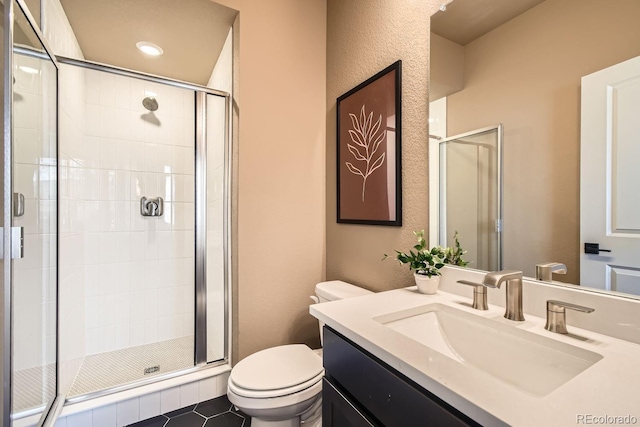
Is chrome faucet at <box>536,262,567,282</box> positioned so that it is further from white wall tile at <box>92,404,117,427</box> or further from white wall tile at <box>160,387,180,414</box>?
white wall tile at <box>92,404,117,427</box>


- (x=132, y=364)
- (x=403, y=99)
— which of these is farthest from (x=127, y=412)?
(x=403, y=99)

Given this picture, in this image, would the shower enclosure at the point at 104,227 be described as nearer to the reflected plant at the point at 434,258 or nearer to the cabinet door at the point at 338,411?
the cabinet door at the point at 338,411

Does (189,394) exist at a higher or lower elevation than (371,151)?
lower

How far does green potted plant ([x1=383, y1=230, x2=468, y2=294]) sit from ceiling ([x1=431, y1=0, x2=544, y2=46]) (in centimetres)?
79

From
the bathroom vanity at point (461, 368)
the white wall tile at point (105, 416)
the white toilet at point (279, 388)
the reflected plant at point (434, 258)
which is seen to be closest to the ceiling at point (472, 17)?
the reflected plant at point (434, 258)

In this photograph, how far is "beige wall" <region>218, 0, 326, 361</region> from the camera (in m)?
1.65

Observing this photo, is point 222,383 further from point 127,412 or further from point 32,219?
point 32,219

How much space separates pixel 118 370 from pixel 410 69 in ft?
8.56

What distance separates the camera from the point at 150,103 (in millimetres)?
2375

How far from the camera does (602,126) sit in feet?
2.41

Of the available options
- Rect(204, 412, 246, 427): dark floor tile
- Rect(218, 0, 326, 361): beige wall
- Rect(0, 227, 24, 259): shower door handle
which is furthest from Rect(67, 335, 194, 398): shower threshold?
Rect(0, 227, 24, 259): shower door handle

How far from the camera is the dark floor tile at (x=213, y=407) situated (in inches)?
61.6

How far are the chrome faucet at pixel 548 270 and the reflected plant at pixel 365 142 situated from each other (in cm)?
80

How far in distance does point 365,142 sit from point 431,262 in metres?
0.75
